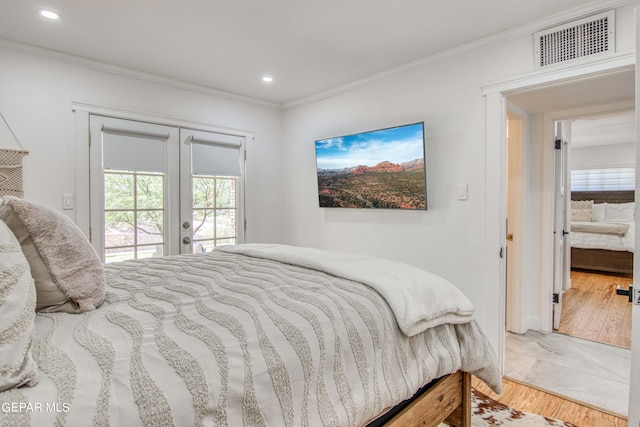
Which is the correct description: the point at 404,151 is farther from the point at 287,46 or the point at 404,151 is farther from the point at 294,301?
the point at 294,301

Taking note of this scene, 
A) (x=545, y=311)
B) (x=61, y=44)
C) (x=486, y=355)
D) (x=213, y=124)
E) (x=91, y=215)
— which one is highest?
(x=61, y=44)

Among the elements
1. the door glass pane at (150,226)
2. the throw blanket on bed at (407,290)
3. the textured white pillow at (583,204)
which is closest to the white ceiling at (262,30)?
the door glass pane at (150,226)

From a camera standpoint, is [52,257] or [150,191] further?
[150,191]

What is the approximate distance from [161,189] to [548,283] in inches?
148

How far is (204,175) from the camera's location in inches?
143

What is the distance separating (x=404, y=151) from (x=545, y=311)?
2070 millimetres

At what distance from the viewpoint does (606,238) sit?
227 inches

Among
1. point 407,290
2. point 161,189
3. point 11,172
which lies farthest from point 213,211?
point 407,290

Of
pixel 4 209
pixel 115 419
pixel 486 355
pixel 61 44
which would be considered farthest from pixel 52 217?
pixel 61 44

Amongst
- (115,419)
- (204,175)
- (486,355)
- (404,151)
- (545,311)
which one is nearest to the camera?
(115,419)

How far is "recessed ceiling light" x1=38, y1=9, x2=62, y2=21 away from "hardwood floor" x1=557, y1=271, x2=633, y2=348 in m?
4.75

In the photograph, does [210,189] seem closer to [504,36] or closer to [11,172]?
[11,172]

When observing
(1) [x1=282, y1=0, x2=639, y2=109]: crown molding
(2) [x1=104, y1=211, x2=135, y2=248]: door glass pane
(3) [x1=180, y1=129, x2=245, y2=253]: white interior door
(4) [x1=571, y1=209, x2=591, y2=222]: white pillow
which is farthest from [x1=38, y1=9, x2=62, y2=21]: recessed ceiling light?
(4) [x1=571, y1=209, x2=591, y2=222]: white pillow

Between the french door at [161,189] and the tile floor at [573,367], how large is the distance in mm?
2910
